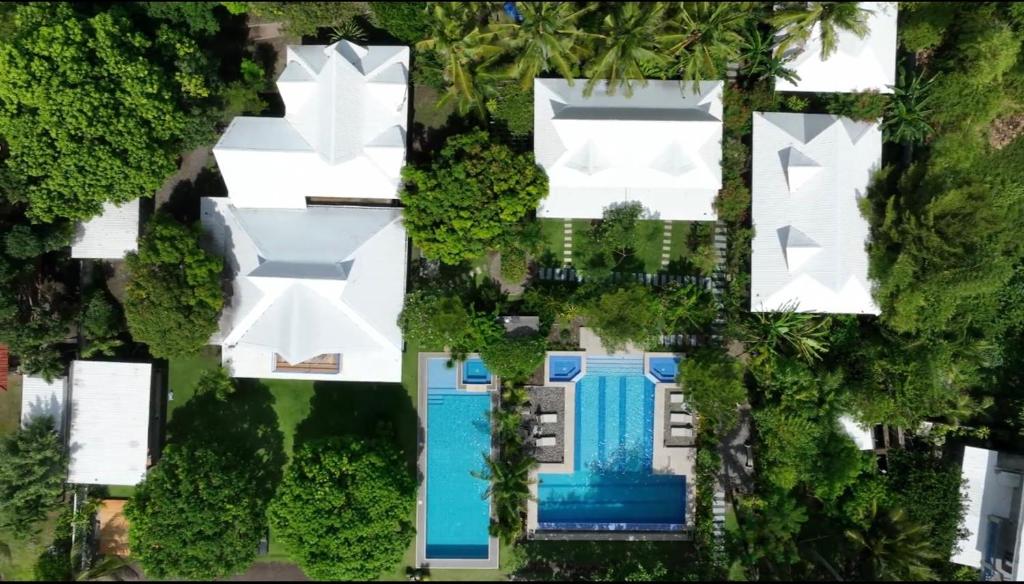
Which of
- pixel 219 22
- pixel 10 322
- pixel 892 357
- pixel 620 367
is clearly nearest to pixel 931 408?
pixel 892 357

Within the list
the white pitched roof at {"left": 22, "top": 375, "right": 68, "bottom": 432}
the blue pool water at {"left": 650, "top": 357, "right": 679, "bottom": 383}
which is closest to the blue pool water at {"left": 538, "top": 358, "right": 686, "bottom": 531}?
the blue pool water at {"left": 650, "top": 357, "right": 679, "bottom": 383}

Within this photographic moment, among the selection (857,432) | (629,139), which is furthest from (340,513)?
(857,432)

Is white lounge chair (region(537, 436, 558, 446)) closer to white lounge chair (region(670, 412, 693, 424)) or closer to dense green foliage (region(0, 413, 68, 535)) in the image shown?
white lounge chair (region(670, 412, 693, 424))

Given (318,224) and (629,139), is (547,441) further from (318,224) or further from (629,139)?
(318,224)

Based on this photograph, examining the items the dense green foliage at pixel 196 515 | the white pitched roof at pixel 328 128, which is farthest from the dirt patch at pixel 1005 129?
the dense green foliage at pixel 196 515

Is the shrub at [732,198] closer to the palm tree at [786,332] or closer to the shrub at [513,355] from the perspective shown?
the palm tree at [786,332]

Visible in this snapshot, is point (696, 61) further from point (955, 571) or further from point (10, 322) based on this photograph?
point (10, 322)
